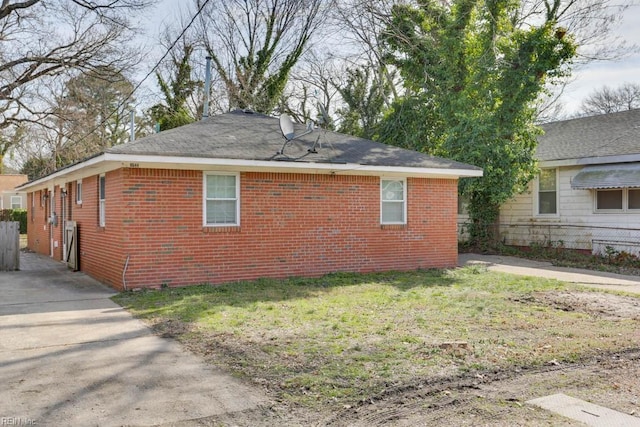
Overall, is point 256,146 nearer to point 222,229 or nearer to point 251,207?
point 251,207

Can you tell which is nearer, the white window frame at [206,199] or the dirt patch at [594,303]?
the dirt patch at [594,303]

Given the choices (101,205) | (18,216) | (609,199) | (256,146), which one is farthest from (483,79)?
(18,216)

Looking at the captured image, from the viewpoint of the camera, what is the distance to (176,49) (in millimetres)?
30438

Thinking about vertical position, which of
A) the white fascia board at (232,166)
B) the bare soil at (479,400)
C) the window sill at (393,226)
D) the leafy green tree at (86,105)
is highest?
the leafy green tree at (86,105)

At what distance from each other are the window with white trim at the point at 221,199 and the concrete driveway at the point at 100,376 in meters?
3.35

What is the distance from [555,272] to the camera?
13.9 meters

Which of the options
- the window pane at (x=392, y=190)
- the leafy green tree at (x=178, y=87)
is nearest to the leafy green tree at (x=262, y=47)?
the leafy green tree at (x=178, y=87)

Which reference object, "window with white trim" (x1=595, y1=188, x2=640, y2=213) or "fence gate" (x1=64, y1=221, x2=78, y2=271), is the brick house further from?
"window with white trim" (x1=595, y1=188, x2=640, y2=213)

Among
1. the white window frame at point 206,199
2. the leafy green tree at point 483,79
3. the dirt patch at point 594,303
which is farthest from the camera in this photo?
the leafy green tree at point 483,79

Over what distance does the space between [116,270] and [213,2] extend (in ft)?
75.6

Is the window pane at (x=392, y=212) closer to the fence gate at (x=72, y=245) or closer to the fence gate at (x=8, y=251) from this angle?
the fence gate at (x=72, y=245)

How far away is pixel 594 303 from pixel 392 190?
569 centimetres

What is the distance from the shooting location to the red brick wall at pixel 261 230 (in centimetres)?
1059

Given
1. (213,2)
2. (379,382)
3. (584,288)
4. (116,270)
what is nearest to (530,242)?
(584,288)
